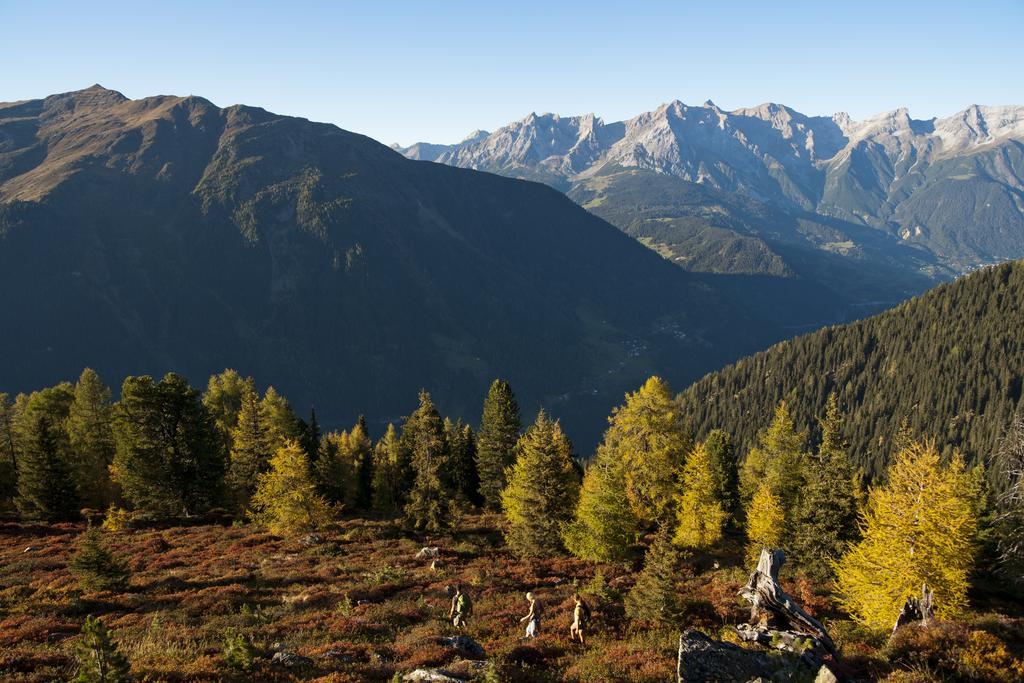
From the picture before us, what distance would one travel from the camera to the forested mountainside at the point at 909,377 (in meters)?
154

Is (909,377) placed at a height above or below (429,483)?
above

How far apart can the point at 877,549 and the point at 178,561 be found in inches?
1649

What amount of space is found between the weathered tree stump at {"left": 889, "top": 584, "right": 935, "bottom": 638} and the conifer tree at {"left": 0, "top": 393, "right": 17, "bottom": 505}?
230 feet

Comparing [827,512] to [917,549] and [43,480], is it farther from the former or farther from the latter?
[43,480]

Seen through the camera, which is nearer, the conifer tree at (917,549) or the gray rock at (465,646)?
the gray rock at (465,646)

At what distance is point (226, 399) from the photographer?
66125 mm

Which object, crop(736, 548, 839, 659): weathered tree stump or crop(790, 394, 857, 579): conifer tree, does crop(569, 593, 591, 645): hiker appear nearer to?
crop(736, 548, 839, 659): weathered tree stump

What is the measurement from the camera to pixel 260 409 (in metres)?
52.2

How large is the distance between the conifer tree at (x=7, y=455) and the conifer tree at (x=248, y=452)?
20812 mm

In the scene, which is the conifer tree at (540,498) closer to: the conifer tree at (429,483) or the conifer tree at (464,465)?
the conifer tree at (429,483)

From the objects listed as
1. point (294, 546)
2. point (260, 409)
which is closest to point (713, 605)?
point (294, 546)

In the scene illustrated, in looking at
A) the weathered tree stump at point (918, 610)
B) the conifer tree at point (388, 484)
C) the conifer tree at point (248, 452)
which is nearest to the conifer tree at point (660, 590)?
the weathered tree stump at point (918, 610)

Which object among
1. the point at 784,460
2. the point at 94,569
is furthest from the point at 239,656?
the point at 784,460

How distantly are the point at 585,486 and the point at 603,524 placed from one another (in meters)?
3.32
